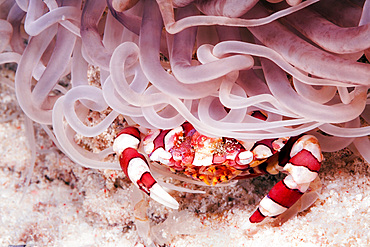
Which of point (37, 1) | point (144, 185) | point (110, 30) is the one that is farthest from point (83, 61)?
point (144, 185)

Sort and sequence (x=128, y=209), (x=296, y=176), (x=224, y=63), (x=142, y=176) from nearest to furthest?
1. (x=224, y=63)
2. (x=296, y=176)
3. (x=142, y=176)
4. (x=128, y=209)

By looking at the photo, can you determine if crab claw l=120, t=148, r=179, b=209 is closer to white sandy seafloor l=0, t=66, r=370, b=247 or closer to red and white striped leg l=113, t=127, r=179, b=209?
red and white striped leg l=113, t=127, r=179, b=209

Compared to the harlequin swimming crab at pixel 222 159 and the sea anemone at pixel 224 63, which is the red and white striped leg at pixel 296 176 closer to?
the harlequin swimming crab at pixel 222 159

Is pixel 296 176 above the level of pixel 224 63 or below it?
below

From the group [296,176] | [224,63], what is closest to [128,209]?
[296,176]

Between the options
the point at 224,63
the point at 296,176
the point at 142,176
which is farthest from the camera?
the point at 142,176

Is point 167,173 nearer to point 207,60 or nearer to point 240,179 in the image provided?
point 240,179

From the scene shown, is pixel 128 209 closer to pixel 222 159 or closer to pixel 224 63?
pixel 222 159

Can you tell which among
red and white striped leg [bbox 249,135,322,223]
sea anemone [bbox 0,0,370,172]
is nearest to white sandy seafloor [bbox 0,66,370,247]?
red and white striped leg [bbox 249,135,322,223]
